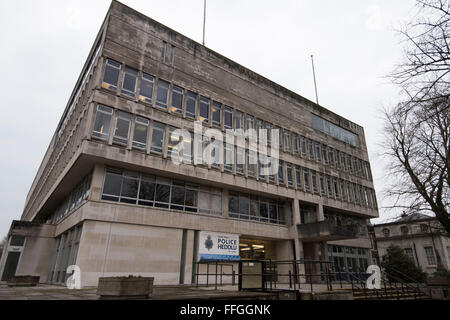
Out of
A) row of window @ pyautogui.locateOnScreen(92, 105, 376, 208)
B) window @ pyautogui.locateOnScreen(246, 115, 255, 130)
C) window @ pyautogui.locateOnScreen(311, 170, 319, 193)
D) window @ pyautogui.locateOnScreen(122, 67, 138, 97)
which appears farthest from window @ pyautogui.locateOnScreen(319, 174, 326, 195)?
window @ pyautogui.locateOnScreen(122, 67, 138, 97)

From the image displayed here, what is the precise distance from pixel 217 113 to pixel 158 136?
22.2ft

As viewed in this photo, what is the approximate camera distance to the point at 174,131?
22.6 meters

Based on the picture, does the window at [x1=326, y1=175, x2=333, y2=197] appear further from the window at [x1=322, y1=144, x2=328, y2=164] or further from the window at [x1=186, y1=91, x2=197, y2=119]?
the window at [x1=186, y1=91, x2=197, y2=119]

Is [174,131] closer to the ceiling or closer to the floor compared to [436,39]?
closer to the ceiling

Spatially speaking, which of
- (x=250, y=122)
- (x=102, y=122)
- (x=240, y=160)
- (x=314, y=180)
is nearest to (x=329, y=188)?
(x=314, y=180)

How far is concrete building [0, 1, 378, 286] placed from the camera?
758 inches

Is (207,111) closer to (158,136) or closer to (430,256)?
(158,136)

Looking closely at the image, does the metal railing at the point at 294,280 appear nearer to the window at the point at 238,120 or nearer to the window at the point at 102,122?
the window at the point at 102,122

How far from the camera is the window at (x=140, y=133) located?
2075cm

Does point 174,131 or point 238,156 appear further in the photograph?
point 238,156

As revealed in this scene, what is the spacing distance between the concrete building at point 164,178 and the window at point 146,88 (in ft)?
0.30

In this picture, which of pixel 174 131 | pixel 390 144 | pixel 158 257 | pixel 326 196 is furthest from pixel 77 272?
pixel 326 196

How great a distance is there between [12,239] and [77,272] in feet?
50.3
